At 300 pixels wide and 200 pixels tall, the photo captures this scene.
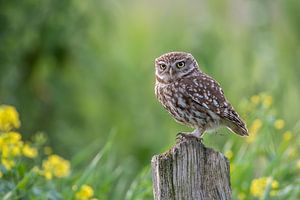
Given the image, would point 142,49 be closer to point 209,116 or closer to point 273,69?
point 273,69

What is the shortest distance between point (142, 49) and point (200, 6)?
1006mm

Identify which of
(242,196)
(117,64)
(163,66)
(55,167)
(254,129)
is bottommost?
(55,167)

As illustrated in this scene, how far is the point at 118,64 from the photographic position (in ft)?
35.1

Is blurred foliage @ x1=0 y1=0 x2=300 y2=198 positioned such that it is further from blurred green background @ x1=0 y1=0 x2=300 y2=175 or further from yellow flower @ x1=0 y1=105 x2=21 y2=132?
yellow flower @ x1=0 y1=105 x2=21 y2=132

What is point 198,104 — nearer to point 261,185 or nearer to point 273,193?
point 261,185

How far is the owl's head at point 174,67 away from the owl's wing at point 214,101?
0.16m

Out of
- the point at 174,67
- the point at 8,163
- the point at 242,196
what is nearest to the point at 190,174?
the point at 174,67

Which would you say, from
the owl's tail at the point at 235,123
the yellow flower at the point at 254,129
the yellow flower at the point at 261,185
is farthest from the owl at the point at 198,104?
the yellow flower at the point at 254,129

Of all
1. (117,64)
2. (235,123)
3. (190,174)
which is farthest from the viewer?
(117,64)

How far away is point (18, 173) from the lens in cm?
581

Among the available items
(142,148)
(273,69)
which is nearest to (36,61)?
(142,148)

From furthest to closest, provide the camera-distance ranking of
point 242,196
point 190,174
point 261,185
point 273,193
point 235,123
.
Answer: point 242,196 → point 273,193 → point 261,185 → point 235,123 → point 190,174

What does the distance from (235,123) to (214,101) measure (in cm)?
19

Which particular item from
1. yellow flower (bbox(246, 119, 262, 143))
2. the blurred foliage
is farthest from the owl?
the blurred foliage
